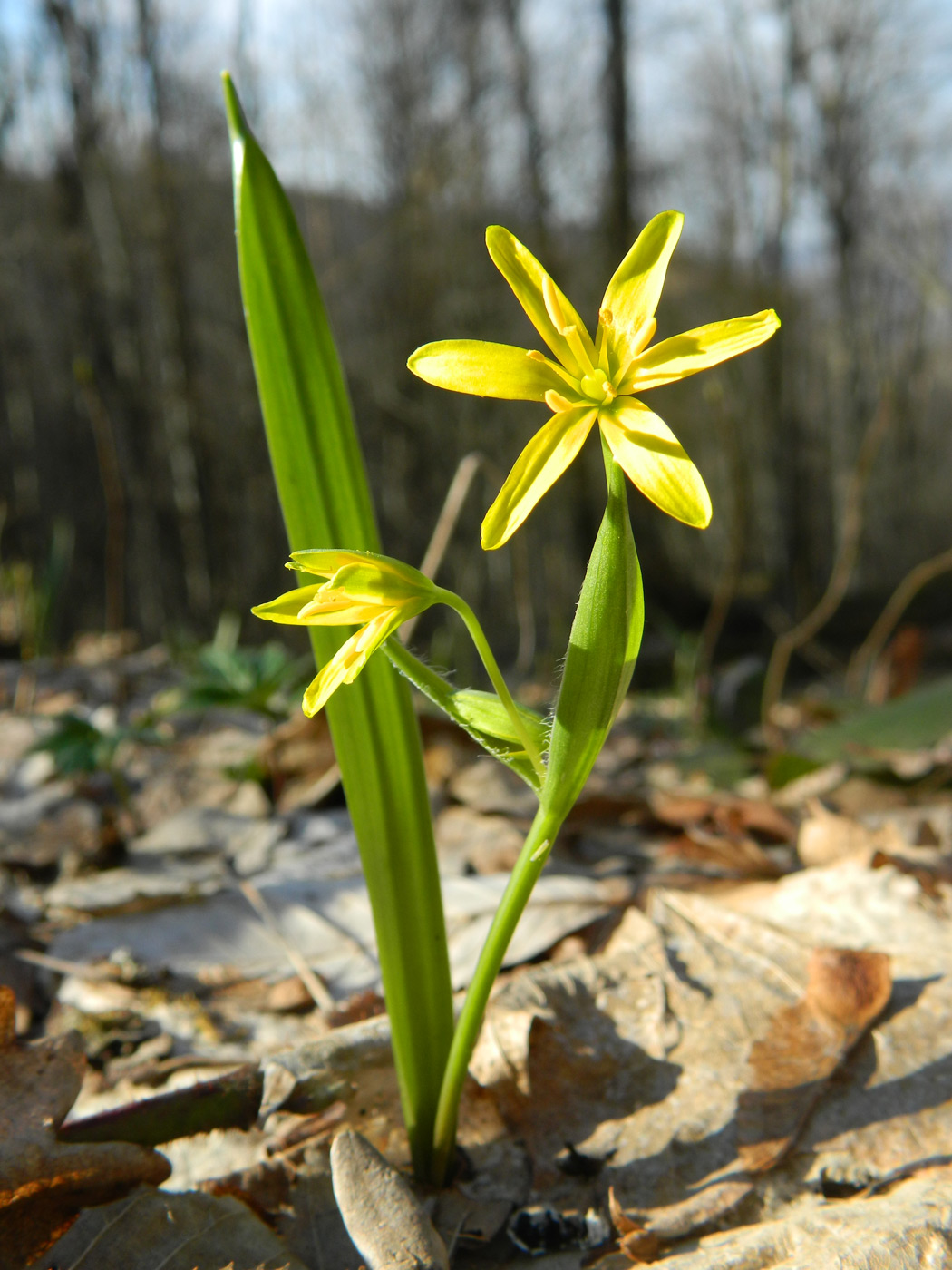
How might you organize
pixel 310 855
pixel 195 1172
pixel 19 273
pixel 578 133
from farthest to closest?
pixel 19 273
pixel 578 133
pixel 310 855
pixel 195 1172

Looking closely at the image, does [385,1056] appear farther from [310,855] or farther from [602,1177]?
[310,855]

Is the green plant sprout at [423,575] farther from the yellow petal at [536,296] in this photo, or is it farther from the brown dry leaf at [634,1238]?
the brown dry leaf at [634,1238]

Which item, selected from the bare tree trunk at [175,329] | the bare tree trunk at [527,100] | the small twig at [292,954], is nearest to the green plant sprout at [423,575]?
the small twig at [292,954]

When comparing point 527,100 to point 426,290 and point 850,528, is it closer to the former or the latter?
point 426,290

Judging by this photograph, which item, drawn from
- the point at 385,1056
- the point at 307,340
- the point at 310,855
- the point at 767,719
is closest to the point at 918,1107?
the point at 385,1056

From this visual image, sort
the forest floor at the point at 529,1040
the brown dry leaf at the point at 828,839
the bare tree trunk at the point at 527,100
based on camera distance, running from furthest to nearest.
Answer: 1. the bare tree trunk at the point at 527,100
2. the brown dry leaf at the point at 828,839
3. the forest floor at the point at 529,1040

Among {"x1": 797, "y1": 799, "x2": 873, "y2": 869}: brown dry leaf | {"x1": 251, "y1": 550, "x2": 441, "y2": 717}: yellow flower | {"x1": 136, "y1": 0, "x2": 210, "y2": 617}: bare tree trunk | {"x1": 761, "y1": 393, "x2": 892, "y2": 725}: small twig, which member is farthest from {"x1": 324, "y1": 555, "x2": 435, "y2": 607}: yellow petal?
{"x1": 136, "y1": 0, "x2": 210, "y2": 617}: bare tree trunk
